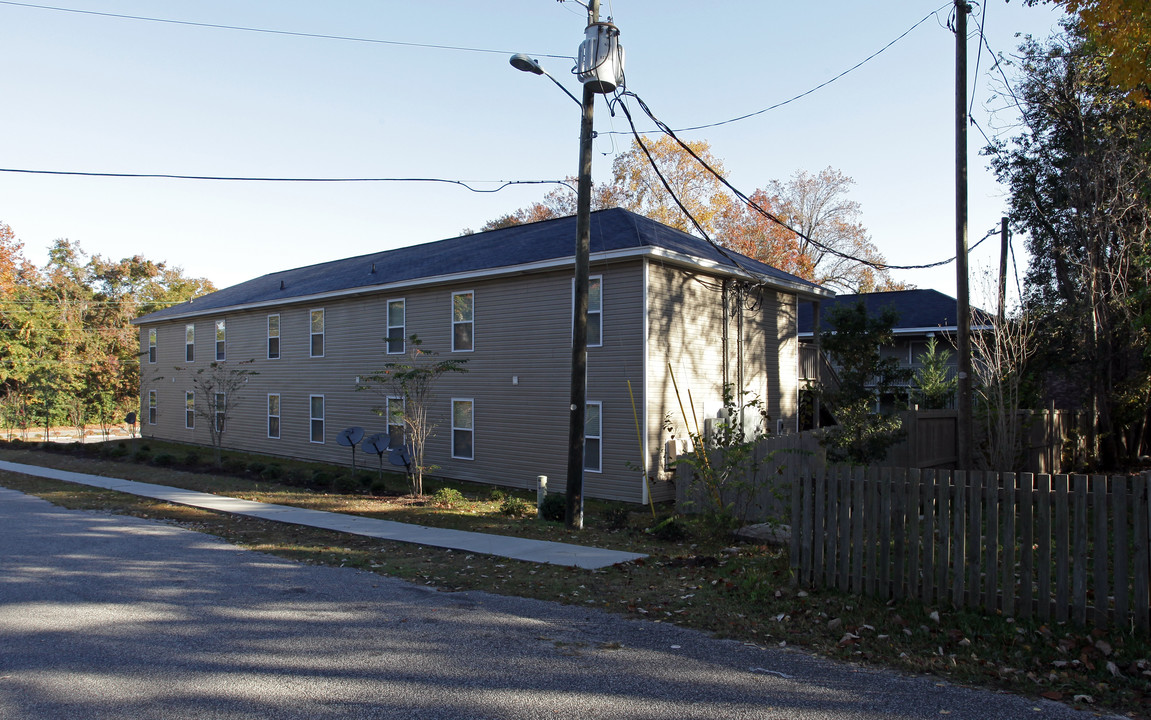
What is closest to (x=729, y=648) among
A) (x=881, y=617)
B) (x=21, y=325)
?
(x=881, y=617)

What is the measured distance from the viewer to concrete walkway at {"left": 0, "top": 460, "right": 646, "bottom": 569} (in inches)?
345

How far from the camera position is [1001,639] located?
5.38 metres

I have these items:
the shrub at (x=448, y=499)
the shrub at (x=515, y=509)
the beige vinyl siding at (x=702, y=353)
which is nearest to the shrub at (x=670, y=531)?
the shrub at (x=515, y=509)

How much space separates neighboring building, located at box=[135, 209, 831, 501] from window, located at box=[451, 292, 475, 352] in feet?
0.13

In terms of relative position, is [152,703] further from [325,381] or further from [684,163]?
[684,163]

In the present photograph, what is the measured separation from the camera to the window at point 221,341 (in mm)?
25875

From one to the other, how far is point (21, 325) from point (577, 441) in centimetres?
3953

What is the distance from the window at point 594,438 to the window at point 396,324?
6520mm

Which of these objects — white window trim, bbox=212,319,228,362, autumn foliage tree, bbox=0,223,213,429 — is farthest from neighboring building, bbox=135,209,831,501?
autumn foliage tree, bbox=0,223,213,429

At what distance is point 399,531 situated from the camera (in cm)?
1049

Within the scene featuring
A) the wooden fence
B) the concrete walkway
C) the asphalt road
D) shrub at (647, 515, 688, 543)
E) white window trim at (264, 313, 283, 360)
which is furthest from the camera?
white window trim at (264, 313, 283, 360)

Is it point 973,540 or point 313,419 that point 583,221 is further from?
point 313,419

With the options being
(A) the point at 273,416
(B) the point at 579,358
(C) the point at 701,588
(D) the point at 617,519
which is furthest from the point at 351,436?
(C) the point at 701,588

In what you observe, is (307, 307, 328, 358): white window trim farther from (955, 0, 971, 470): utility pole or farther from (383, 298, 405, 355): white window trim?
(955, 0, 971, 470): utility pole
